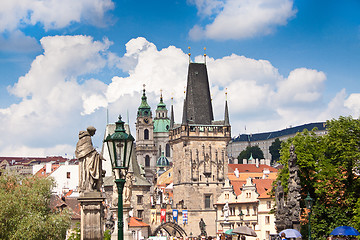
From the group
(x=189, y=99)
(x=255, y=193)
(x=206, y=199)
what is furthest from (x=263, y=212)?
(x=189, y=99)

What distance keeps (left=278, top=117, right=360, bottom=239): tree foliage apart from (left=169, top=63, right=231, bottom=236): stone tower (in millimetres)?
56097

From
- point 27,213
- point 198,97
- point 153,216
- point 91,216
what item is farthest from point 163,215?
point 91,216

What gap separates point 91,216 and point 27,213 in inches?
838

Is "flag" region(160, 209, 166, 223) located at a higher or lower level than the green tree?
lower

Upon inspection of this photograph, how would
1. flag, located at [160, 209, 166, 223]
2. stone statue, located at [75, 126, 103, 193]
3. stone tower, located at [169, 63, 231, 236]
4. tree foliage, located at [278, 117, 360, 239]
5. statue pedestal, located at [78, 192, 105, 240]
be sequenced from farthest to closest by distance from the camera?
stone tower, located at [169, 63, 231, 236] → flag, located at [160, 209, 166, 223] → tree foliage, located at [278, 117, 360, 239] → stone statue, located at [75, 126, 103, 193] → statue pedestal, located at [78, 192, 105, 240]

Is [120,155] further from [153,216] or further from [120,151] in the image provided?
[153,216]

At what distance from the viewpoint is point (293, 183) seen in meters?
30.4

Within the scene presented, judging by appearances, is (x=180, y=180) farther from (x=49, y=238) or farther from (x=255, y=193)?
(x=49, y=238)

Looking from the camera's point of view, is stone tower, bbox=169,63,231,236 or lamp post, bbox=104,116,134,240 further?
stone tower, bbox=169,63,231,236

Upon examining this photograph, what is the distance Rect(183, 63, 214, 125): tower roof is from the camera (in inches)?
4300

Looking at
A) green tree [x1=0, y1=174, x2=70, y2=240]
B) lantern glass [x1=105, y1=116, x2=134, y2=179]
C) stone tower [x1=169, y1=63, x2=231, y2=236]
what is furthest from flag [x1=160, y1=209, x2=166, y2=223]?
lantern glass [x1=105, y1=116, x2=134, y2=179]

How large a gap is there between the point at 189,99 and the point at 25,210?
237ft

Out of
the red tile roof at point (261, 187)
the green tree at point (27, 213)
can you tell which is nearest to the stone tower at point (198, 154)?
the red tile roof at point (261, 187)

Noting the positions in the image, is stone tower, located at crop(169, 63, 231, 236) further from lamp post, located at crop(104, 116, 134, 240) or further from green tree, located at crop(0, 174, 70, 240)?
lamp post, located at crop(104, 116, 134, 240)
